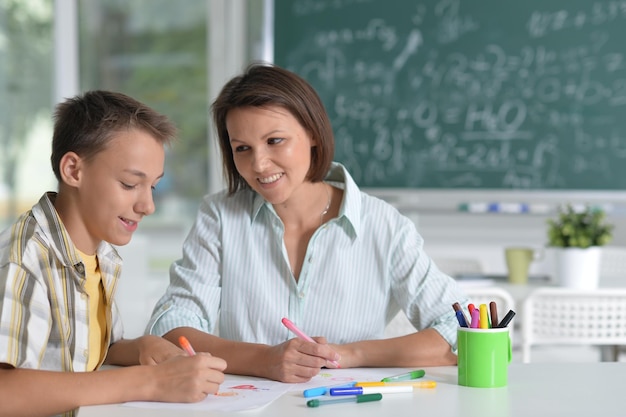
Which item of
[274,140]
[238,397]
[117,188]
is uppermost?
[274,140]

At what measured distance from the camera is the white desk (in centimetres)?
121

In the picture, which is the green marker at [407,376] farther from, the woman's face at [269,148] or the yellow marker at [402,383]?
the woman's face at [269,148]

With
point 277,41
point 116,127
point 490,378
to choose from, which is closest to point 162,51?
point 277,41

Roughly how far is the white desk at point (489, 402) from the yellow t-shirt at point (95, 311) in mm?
296

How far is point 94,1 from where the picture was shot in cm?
496

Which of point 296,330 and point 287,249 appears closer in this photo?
point 296,330

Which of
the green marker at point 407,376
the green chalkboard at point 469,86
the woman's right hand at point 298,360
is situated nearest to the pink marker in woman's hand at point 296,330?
the woman's right hand at point 298,360

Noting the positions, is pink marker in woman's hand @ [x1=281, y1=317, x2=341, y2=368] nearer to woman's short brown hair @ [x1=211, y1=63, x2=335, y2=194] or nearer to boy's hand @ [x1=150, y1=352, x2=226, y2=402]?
boy's hand @ [x1=150, y1=352, x2=226, y2=402]

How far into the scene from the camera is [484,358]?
1.38 metres

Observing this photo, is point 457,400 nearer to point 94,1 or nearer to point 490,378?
point 490,378

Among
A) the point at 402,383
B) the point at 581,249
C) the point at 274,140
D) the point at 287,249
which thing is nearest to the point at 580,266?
the point at 581,249

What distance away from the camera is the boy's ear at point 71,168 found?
1435 mm

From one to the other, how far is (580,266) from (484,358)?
1.67m

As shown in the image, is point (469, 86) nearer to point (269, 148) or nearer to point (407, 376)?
point (269, 148)
